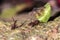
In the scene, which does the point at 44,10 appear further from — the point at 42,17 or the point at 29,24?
the point at 29,24

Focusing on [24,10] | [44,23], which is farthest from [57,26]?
[24,10]

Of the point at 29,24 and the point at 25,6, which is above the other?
the point at 25,6

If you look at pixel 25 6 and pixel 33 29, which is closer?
pixel 33 29

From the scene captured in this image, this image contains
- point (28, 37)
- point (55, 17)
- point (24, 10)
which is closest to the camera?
point (28, 37)

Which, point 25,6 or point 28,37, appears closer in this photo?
point 28,37

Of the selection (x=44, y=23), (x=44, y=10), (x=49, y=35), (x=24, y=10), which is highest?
(x=24, y=10)

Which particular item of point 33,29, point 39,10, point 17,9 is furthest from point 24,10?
point 33,29

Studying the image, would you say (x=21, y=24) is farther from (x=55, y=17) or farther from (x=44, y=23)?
(x=55, y=17)

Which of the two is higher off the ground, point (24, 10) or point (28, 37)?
point (24, 10)

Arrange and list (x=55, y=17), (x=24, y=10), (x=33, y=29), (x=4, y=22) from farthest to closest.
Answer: (x=24, y=10), (x=55, y=17), (x=4, y=22), (x=33, y=29)
